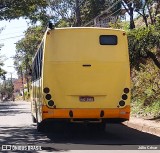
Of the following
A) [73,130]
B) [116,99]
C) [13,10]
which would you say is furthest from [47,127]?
[13,10]

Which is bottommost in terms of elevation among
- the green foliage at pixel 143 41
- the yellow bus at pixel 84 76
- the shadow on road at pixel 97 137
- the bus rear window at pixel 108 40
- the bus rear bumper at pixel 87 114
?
the shadow on road at pixel 97 137

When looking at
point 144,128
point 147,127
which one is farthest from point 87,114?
point 144,128

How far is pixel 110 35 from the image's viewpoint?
13.6 m

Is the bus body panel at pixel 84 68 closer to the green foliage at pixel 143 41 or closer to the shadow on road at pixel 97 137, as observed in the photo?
the shadow on road at pixel 97 137

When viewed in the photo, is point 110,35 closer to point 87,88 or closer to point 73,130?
point 87,88

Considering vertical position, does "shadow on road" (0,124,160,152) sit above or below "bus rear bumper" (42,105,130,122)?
below

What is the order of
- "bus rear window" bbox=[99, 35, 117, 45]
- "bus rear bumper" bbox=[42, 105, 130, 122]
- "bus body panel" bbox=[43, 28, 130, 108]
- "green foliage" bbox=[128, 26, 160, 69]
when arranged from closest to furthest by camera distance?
"bus rear bumper" bbox=[42, 105, 130, 122] → "bus body panel" bbox=[43, 28, 130, 108] → "bus rear window" bbox=[99, 35, 117, 45] → "green foliage" bbox=[128, 26, 160, 69]

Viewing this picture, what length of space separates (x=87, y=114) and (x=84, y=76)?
111 centimetres

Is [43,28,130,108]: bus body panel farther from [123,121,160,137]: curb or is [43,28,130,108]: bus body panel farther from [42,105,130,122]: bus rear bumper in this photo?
[123,121,160,137]: curb

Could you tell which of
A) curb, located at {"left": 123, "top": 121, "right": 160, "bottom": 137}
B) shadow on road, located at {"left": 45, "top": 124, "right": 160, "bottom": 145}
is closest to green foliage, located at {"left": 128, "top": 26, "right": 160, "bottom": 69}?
curb, located at {"left": 123, "top": 121, "right": 160, "bottom": 137}

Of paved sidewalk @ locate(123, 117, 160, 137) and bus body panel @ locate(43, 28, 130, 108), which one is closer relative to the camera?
bus body panel @ locate(43, 28, 130, 108)

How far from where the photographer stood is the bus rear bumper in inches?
513

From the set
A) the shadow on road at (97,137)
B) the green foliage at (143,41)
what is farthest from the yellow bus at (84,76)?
the green foliage at (143,41)

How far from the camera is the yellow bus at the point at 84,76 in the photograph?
13.1 m
